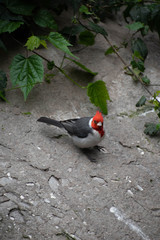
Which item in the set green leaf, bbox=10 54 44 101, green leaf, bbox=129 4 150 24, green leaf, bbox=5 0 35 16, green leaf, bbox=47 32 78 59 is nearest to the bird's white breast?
green leaf, bbox=10 54 44 101

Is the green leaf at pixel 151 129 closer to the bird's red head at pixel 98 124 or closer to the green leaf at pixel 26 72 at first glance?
the bird's red head at pixel 98 124

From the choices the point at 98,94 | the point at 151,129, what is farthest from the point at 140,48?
the point at 151,129

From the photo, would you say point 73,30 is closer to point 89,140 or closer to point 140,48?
point 140,48

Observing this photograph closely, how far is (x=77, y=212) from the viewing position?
253 cm

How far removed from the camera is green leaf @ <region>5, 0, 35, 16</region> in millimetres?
3525

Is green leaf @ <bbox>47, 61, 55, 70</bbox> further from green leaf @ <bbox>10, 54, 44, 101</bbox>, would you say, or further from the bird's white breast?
the bird's white breast

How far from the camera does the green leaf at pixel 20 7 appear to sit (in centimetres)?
352

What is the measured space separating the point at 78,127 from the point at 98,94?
1.67 feet

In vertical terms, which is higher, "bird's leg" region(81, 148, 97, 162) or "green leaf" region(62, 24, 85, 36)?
"green leaf" region(62, 24, 85, 36)

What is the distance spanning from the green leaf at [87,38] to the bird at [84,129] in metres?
1.20

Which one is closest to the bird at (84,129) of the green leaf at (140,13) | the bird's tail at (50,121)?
the bird's tail at (50,121)

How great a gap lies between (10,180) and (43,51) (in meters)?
1.88

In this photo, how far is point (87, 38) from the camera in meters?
3.93

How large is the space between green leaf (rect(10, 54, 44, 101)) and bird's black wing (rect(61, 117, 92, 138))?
1.73 ft
